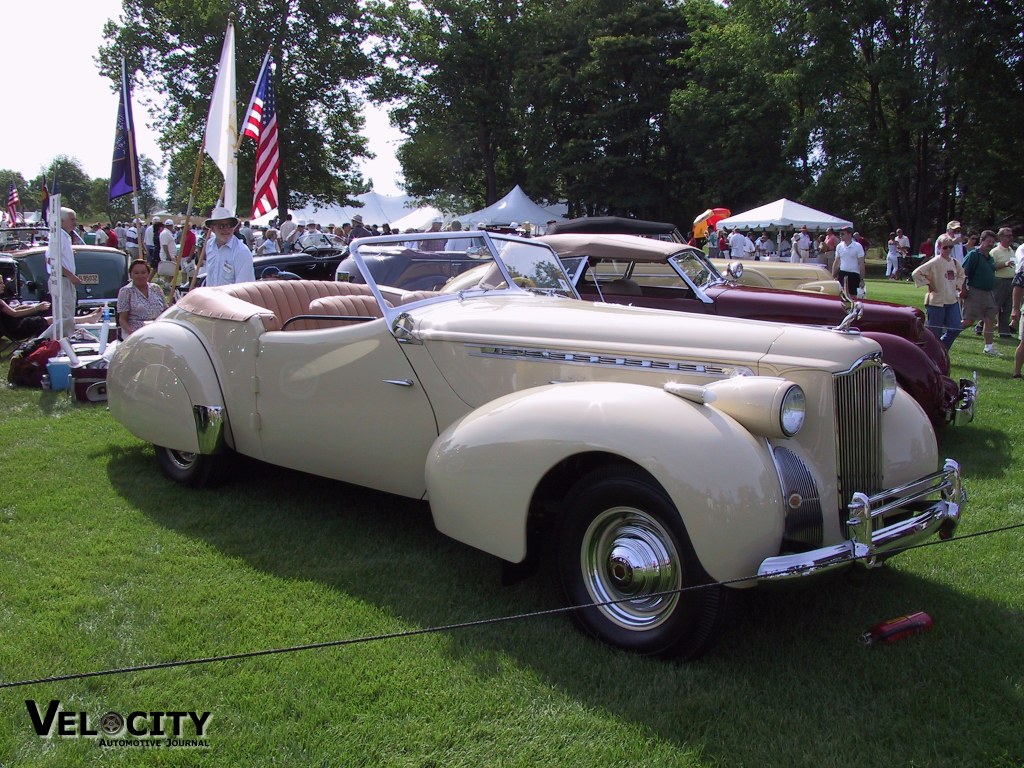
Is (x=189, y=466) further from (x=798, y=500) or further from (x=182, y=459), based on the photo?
(x=798, y=500)

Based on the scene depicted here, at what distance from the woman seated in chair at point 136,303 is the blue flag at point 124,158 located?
177 cm

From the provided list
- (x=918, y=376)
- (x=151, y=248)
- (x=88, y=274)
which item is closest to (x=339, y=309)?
(x=918, y=376)

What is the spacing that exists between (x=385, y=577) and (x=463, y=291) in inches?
65.2

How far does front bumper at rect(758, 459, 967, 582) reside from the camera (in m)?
2.75

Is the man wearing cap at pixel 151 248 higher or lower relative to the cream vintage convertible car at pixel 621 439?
higher

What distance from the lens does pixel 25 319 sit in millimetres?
10211

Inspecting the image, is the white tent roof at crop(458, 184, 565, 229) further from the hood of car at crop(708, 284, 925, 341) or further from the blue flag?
the hood of car at crop(708, 284, 925, 341)

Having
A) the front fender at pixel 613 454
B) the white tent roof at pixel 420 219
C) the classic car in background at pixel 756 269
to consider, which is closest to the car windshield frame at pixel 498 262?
the front fender at pixel 613 454

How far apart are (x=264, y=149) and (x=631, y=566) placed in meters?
7.48

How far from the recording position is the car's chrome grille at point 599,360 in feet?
11.2

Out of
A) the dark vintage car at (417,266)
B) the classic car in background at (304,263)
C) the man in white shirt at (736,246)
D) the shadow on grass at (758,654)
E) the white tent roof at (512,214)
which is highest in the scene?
the white tent roof at (512,214)

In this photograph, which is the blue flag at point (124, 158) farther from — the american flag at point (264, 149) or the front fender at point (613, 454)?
the front fender at point (613, 454)

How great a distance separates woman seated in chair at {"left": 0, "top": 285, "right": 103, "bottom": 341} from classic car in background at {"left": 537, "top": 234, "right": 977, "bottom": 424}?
6.25 m

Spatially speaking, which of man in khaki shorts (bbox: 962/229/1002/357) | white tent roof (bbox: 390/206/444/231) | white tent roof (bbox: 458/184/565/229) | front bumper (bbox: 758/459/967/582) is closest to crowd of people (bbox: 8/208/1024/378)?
man in khaki shorts (bbox: 962/229/1002/357)
